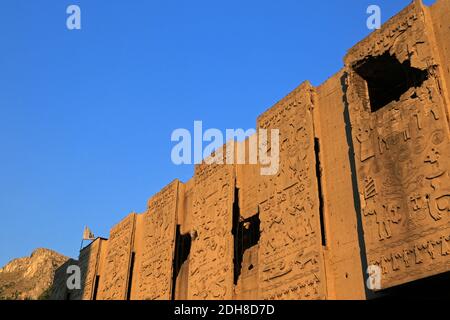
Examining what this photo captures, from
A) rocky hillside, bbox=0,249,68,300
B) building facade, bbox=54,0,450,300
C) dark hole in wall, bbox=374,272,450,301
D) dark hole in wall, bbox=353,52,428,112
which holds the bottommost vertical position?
dark hole in wall, bbox=374,272,450,301

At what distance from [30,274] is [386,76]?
1520 inches

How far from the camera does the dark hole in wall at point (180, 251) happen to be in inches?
417

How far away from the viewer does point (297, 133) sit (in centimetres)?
819

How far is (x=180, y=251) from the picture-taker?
10.9m

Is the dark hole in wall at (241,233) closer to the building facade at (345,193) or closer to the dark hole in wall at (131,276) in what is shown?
the building facade at (345,193)

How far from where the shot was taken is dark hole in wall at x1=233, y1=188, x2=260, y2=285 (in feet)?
30.2

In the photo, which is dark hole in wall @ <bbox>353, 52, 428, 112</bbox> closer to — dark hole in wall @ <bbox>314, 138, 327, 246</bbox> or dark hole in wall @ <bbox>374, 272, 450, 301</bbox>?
dark hole in wall @ <bbox>314, 138, 327, 246</bbox>

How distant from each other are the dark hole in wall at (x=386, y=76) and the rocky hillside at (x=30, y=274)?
3334 cm

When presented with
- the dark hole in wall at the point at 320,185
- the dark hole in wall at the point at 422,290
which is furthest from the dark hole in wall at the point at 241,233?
the dark hole in wall at the point at 422,290

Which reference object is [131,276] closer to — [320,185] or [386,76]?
[320,185]

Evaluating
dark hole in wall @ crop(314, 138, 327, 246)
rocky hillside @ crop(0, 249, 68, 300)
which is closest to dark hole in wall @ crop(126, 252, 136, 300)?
dark hole in wall @ crop(314, 138, 327, 246)

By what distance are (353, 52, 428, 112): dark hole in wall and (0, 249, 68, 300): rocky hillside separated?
3334 centimetres

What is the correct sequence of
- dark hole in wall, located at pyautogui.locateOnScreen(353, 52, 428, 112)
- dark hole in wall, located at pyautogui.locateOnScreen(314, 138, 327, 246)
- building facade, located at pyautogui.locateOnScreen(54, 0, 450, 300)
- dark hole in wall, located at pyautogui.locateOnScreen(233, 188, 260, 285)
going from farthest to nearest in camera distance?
dark hole in wall, located at pyautogui.locateOnScreen(233, 188, 260, 285) → dark hole in wall, located at pyautogui.locateOnScreen(314, 138, 327, 246) → dark hole in wall, located at pyautogui.locateOnScreen(353, 52, 428, 112) → building facade, located at pyautogui.locateOnScreen(54, 0, 450, 300)
